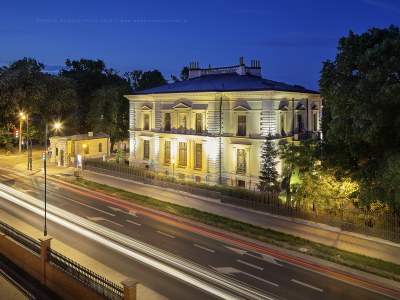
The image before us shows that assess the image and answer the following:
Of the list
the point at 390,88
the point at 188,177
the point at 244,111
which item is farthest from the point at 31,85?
the point at 390,88

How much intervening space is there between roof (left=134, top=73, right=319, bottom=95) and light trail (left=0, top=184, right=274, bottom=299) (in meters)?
19.9

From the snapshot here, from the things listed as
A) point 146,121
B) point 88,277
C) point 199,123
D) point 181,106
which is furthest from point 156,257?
point 146,121

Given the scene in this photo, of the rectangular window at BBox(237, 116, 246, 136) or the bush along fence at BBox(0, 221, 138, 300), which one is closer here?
the bush along fence at BBox(0, 221, 138, 300)

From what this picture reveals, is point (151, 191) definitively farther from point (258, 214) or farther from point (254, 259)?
point (254, 259)

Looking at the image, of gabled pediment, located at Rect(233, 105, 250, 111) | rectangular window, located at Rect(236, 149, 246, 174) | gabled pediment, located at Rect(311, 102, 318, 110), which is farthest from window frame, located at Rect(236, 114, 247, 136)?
gabled pediment, located at Rect(311, 102, 318, 110)

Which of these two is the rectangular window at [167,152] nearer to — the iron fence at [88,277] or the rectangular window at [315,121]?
the rectangular window at [315,121]

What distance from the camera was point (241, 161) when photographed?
136 feet

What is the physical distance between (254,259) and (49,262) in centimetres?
1075

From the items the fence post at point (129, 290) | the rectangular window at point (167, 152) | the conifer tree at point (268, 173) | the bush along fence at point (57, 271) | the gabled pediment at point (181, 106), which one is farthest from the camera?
the rectangular window at point (167, 152)

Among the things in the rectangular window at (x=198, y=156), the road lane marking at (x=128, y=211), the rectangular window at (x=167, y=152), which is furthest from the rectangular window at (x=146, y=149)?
the road lane marking at (x=128, y=211)

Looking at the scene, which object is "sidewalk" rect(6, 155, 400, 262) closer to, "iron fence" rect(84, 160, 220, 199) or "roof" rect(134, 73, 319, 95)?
"iron fence" rect(84, 160, 220, 199)

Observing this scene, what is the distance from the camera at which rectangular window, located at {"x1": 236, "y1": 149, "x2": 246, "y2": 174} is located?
41188 mm

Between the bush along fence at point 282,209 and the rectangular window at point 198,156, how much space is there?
4.63 m

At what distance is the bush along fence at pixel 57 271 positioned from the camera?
1472 cm
